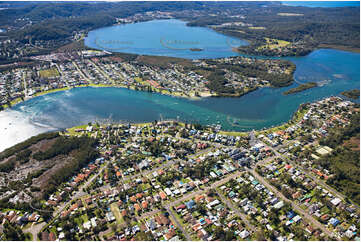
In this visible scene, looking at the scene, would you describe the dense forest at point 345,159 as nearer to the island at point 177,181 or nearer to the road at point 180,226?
the island at point 177,181

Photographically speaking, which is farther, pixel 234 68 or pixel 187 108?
pixel 234 68

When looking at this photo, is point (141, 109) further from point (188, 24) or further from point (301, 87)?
point (188, 24)

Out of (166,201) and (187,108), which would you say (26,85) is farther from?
(166,201)

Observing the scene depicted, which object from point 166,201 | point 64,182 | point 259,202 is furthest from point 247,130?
point 64,182

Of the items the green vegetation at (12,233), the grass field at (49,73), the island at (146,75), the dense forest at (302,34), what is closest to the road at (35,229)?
the green vegetation at (12,233)

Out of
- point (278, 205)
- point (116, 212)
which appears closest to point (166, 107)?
point (116, 212)
